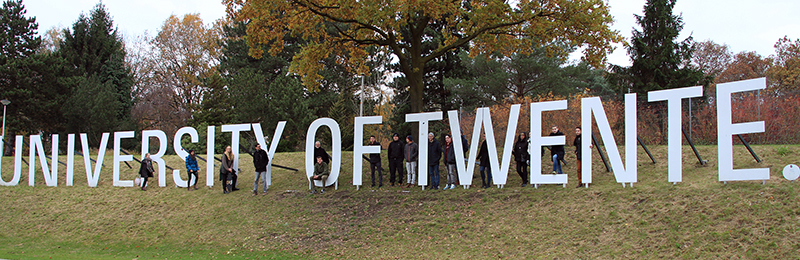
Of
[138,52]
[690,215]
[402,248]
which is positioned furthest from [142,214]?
[138,52]

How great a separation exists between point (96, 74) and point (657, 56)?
37370 mm

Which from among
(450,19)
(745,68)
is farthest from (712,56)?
(450,19)

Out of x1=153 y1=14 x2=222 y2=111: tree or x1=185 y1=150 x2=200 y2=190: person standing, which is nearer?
x1=185 y1=150 x2=200 y2=190: person standing

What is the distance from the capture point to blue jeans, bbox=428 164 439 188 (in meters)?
13.3

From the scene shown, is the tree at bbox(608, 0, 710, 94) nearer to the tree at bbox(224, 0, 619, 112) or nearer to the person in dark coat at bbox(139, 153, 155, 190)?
the tree at bbox(224, 0, 619, 112)

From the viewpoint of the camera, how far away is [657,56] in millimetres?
26141

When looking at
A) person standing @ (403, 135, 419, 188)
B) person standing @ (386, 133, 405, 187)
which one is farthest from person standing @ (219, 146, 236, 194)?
person standing @ (403, 135, 419, 188)

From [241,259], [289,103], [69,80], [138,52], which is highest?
[138,52]

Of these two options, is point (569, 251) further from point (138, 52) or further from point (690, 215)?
point (138, 52)

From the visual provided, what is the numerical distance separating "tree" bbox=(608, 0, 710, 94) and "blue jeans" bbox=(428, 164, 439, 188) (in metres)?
16.6

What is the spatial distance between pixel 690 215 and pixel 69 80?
39.1m

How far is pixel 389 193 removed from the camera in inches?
526

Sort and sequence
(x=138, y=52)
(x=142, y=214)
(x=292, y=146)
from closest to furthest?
(x=142, y=214) < (x=292, y=146) < (x=138, y=52)

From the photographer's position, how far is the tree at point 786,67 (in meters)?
33.4
